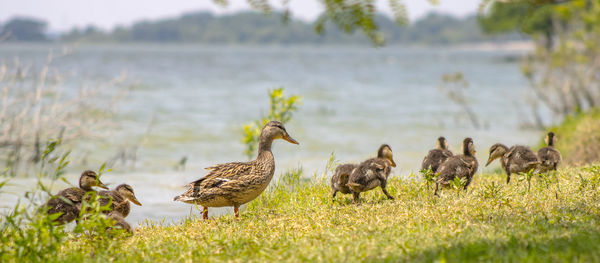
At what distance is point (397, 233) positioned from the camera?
17.7 ft

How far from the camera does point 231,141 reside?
60.0ft

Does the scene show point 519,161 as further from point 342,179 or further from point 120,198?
point 120,198

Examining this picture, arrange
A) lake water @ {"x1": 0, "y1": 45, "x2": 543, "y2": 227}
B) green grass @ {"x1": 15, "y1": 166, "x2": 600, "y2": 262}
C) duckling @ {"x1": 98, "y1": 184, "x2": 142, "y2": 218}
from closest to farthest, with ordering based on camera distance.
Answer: green grass @ {"x1": 15, "y1": 166, "x2": 600, "y2": 262}, duckling @ {"x1": 98, "y1": 184, "x2": 142, "y2": 218}, lake water @ {"x1": 0, "y1": 45, "x2": 543, "y2": 227}

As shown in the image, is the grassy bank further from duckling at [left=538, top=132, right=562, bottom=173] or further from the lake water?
duckling at [left=538, top=132, right=562, bottom=173]

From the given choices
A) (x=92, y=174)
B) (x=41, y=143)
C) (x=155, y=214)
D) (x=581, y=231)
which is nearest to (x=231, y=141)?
(x=41, y=143)

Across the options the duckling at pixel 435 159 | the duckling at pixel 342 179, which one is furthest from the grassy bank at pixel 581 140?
the duckling at pixel 342 179

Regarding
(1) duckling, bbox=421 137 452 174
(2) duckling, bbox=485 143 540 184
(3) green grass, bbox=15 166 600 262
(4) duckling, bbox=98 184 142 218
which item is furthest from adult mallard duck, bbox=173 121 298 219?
(2) duckling, bbox=485 143 540 184

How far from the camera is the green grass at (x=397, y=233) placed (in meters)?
4.77

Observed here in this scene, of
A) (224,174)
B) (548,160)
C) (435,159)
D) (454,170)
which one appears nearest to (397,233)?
(454,170)

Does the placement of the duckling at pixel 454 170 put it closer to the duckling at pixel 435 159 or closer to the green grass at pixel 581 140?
the duckling at pixel 435 159

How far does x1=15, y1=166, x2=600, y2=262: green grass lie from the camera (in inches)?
188

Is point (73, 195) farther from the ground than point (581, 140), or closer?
closer

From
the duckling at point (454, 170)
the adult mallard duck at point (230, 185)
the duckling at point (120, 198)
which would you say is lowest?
the duckling at point (120, 198)

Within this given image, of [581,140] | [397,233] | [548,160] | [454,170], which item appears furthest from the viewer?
[581,140]
